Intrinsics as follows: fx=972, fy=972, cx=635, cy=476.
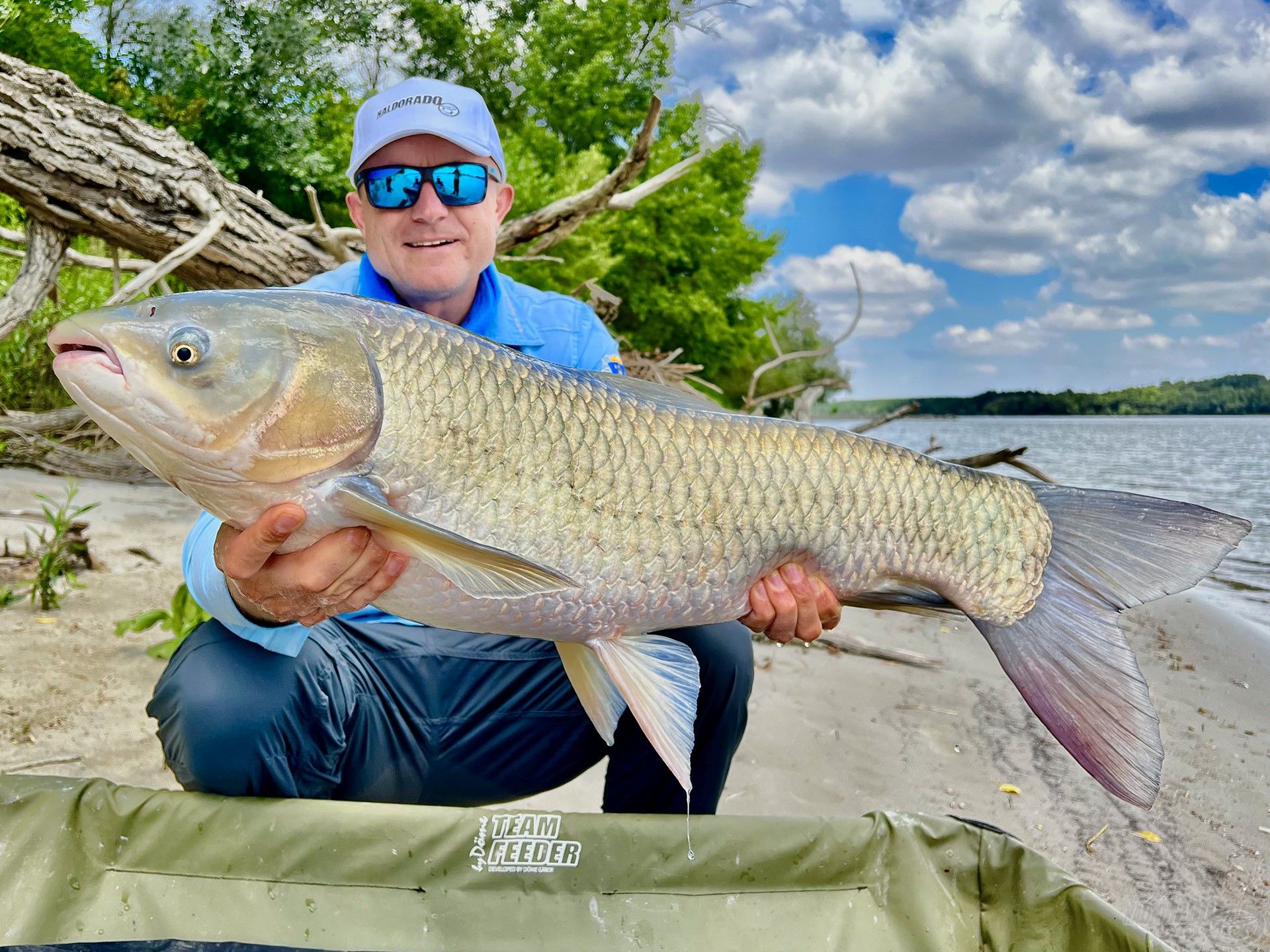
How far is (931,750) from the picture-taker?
3395 millimetres

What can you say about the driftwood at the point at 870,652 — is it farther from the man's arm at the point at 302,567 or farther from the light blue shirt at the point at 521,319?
the man's arm at the point at 302,567

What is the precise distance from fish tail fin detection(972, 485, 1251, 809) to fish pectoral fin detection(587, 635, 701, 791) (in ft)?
1.83

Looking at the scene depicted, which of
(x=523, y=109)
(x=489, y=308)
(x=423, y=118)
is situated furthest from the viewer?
(x=523, y=109)

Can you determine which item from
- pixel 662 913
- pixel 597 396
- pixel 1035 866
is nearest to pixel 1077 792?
pixel 1035 866

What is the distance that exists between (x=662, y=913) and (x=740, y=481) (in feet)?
2.73

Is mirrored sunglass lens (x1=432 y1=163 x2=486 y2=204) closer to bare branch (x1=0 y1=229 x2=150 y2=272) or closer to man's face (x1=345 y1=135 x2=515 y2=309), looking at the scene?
man's face (x1=345 y1=135 x2=515 y2=309)

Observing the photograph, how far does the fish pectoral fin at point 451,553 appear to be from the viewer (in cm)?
137

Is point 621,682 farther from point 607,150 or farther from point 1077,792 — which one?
point 607,150

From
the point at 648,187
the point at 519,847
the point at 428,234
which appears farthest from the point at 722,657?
the point at 648,187

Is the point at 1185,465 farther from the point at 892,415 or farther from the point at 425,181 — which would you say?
the point at 425,181

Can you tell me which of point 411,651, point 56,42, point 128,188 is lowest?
point 411,651

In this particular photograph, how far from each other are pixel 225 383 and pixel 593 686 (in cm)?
83

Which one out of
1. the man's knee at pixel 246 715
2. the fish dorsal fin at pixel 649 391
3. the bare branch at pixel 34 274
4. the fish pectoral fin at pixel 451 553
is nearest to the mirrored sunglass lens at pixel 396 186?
the fish dorsal fin at pixel 649 391

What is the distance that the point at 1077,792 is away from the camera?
304 centimetres
